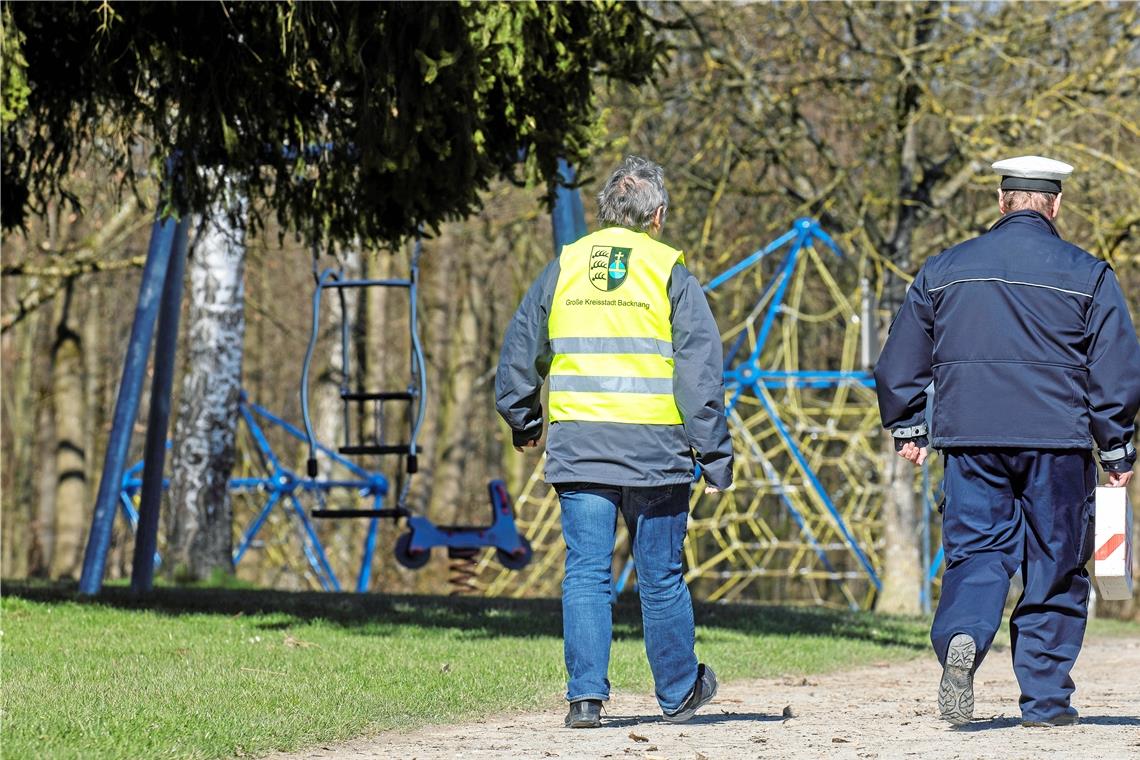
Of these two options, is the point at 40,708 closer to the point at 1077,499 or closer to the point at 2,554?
the point at 1077,499

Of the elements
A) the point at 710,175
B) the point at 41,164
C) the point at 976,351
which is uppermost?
the point at 710,175

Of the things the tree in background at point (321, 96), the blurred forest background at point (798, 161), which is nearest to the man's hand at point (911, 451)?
the tree in background at point (321, 96)

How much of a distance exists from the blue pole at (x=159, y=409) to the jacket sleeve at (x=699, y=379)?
7.04 meters

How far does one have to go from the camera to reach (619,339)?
18.6 ft

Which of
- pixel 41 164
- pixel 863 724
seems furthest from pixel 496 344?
pixel 863 724

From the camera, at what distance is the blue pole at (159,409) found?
12.3 meters

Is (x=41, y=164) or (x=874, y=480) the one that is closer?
(x=41, y=164)

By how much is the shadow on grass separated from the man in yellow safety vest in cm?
386

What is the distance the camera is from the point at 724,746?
5312mm

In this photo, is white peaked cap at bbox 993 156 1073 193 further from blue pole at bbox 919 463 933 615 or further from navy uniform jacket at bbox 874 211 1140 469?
blue pole at bbox 919 463 933 615

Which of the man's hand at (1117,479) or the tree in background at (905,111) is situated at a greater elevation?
the tree in background at (905,111)

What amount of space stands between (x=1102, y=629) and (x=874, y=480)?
7061mm

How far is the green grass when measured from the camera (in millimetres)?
5504

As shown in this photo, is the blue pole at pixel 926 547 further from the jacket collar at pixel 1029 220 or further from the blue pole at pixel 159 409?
the jacket collar at pixel 1029 220
